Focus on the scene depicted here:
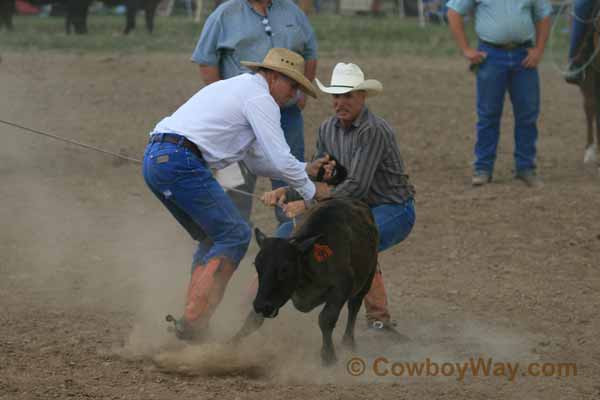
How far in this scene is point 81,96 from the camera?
1470 cm

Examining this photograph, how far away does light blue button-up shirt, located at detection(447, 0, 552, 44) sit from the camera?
10.0 metres

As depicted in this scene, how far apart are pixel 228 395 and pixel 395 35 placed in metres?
18.4

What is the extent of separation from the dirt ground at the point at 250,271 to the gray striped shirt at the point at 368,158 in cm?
87

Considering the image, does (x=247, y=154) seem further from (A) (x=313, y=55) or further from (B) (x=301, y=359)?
(A) (x=313, y=55)

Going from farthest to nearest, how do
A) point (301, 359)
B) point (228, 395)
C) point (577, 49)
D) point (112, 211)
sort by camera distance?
point (577, 49)
point (112, 211)
point (301, 359)
point (228, 395)

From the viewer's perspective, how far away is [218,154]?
5.98m

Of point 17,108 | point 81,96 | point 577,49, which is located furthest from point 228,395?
point 81,96

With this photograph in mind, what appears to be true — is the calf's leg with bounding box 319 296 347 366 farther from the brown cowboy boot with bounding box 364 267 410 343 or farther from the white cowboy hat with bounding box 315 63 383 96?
the white cowboy hat with bounding box 315 63 383 96

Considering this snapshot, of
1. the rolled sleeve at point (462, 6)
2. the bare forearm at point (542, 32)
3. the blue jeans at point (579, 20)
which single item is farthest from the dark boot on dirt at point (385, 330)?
the blue jeans at point (579, 20)

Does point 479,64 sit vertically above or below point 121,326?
above

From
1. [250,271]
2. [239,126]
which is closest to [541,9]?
[250,271]

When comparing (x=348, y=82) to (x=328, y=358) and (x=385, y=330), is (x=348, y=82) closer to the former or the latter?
(x=385, y=330)

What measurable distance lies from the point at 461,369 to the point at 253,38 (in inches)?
112

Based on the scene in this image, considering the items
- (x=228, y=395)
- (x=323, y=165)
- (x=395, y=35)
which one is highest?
(x=323, y=165)
